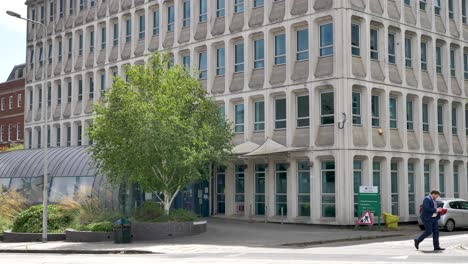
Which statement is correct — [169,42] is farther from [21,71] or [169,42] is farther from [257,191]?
[21,71]

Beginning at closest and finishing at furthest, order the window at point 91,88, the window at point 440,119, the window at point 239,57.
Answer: the window at point 239,57, the window at point 440,119, the window at point 91,88

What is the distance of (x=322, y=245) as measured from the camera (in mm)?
25469

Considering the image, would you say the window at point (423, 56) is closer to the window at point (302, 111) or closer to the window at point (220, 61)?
the window at point (302, 111)

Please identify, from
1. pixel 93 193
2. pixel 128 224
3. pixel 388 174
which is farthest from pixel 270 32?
pixel 128 224

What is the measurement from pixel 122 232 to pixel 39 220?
202 inches

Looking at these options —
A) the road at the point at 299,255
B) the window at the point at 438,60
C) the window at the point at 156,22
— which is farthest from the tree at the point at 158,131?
the window at the point at 156,22

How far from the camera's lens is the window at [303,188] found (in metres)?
36.2

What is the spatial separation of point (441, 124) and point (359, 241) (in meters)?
15.7

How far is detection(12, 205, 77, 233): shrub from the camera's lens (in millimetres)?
30047

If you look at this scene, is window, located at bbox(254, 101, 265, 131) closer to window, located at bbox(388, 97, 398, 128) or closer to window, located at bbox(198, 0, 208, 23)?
window, located at bbox(388, 97, 398, 128)

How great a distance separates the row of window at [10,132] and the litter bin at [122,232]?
141 feet

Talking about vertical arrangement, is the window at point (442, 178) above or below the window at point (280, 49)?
below

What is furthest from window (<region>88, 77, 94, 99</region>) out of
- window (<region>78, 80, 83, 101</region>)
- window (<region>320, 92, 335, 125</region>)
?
window (<region>320, 92, 335, 125</region>)

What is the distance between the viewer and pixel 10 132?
68.3 metres
